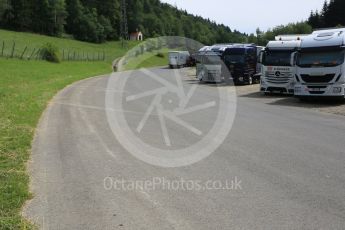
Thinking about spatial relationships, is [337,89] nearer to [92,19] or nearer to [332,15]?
[332,15]

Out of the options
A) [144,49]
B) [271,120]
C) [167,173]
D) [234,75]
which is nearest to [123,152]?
[167,173]

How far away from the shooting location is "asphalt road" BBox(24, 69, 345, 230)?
6.07 m

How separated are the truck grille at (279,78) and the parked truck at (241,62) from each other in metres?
7.71

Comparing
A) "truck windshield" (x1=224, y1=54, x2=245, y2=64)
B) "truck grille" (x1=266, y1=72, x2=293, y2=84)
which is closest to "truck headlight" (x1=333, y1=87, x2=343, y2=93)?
"truck grille" (x1=266, y1=72, x2=293, y2=84)

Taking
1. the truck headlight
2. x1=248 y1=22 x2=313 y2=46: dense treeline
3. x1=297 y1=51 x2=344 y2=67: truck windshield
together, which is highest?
x1=248 y1=22 x2=313 y2=46: dense treeline

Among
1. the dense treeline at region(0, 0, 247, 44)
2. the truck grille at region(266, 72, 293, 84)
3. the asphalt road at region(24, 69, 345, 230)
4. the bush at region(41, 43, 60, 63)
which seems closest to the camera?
the asphalt road at region(24, 69, 345, 230)

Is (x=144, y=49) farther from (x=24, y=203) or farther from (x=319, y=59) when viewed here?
(x=24, y=203)

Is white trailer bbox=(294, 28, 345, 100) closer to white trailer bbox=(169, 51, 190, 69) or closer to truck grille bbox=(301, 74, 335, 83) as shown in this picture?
truck grille bbox=(301, 74, 335, 83)

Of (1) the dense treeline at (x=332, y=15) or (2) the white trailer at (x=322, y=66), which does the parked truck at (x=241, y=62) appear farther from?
(1) the dense treeline at (x=332, y=15)

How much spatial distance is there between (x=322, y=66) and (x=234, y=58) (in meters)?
13.6

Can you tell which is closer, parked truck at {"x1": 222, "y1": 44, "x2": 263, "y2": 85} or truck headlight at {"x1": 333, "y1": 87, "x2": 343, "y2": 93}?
truck headlight at {"x1": 333, "y1": 87, "x2": 343, "y2": 93}

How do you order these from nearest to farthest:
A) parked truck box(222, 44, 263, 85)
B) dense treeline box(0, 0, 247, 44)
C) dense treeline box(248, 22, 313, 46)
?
parked truck box(222, 44, 263, 85) → dense treeline box(248, 22, 313, 46) → dense treeline box(0, 0, 247, 44)

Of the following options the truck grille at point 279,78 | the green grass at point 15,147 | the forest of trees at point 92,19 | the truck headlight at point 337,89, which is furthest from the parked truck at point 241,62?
the forest of trees at point 92,19

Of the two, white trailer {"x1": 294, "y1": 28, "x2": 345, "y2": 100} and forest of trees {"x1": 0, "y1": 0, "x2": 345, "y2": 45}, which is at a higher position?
forest of trees {"x1": 0, "y1": 0, "x2": 345, "y2": 45}
